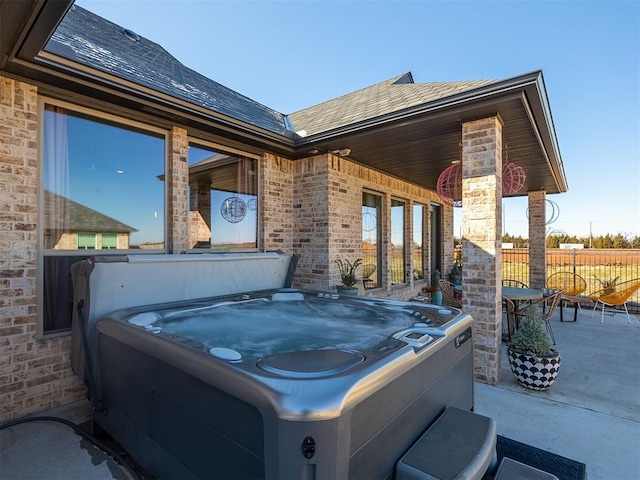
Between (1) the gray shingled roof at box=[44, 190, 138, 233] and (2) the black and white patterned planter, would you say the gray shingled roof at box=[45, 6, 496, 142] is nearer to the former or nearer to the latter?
(1) the gray shingled roof at box=[44, 190, 138, 233]

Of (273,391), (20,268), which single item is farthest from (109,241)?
(273,391)

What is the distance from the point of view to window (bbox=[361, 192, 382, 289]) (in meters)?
6.50

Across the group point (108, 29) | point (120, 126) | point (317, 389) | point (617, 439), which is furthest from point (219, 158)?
point (617, 439)

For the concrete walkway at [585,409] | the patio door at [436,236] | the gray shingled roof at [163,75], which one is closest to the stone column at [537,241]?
the patio door at [436,236]

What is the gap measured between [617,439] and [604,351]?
2.57m

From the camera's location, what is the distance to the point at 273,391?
4.04 feet

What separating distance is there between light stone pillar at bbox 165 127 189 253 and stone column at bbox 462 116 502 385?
11.1 ft

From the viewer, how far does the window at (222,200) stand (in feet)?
14.3

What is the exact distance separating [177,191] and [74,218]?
1.08 meters

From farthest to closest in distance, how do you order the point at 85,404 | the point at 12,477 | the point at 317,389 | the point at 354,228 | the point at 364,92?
the point at 364,92 → the point at 354,228 → the point at 85,404 → the point at 12,477 → the point at 317,389

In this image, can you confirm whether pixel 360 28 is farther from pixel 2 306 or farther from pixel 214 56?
pixel 2 306

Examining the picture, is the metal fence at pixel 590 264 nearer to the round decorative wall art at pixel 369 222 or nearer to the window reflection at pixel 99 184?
the round decorative wall art at pixel 369 222

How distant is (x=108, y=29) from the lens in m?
4.33

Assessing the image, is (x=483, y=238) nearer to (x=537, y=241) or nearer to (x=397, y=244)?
(x=397, y=244)
